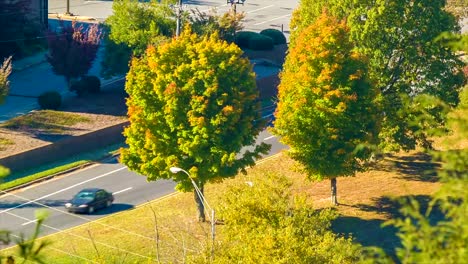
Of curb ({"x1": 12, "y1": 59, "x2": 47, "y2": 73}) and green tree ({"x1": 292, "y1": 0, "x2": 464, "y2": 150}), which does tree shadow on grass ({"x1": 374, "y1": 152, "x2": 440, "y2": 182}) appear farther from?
curb ({"x1": 12, "y1": 59, "x2": 47, "y2": 73})

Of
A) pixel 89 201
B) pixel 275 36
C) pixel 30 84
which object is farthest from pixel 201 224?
pixel 275 36

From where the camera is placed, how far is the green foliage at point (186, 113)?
4556 cm

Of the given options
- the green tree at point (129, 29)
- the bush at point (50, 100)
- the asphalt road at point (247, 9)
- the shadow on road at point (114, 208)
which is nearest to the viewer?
the shadow on road at point (114, 208)

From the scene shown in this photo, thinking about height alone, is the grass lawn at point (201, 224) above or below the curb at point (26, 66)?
below

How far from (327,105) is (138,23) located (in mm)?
19905

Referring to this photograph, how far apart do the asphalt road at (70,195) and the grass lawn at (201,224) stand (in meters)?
0.90

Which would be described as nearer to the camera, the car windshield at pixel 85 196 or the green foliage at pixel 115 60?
the car windshield at pixel 85 196

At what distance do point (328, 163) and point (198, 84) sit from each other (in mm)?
7142

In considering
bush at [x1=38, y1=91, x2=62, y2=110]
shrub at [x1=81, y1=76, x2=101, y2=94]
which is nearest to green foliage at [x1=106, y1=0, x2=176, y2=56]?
shrub at [x1=81, y1=76, x2=101, y2=94]

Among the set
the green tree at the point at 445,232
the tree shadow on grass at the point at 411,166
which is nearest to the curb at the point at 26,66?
the tree shadow on grass at the point at 411,166

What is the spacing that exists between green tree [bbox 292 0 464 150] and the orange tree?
3.37 metres

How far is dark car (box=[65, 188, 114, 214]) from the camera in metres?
47.6

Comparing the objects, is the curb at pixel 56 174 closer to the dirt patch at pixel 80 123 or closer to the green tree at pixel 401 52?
the dirt patch at pixel 80 123

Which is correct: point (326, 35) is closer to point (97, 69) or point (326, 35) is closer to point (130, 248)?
point (130, 248)
